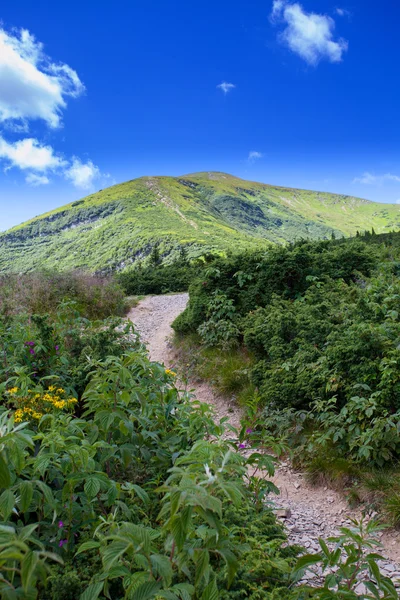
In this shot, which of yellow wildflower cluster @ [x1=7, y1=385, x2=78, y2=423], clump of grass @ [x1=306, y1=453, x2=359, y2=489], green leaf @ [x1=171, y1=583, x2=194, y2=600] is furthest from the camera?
clump of grass @ [x1=306, y1=453, x2=359, y2=489]

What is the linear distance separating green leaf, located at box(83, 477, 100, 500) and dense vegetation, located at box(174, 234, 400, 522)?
1593 millimetres

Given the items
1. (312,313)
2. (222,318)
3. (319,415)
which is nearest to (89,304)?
(222,318)

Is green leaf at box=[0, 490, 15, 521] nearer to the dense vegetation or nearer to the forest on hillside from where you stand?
the forest on hillside

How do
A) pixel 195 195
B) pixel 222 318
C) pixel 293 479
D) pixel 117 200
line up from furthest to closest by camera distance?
pixel 195 195 < pixel 117 200 < pixel 222 318 < pixel 293 479

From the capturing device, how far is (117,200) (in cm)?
14988

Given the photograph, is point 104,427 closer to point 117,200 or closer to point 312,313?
point 312,313

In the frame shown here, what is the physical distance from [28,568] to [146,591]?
1.90 feet

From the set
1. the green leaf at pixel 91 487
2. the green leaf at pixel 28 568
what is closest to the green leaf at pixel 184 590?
the green leaf at pixel 28 568

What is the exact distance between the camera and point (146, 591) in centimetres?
150

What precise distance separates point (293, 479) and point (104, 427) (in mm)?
3392

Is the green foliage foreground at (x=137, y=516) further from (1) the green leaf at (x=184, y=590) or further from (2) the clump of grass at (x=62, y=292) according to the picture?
(2) the clump of grass at (x=62, y=292)

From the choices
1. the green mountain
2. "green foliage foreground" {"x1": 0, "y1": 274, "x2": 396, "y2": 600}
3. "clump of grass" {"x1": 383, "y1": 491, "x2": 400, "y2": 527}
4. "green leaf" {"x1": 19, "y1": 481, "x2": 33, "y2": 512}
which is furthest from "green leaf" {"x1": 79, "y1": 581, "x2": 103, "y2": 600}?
the green mountain

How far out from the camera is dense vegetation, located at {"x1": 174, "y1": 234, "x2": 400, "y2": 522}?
4.54 metres

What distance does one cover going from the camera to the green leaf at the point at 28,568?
3.73 feet
